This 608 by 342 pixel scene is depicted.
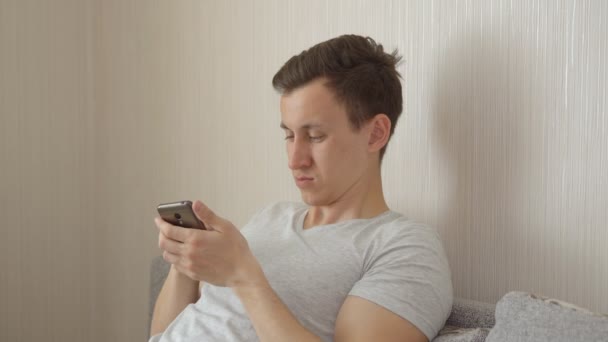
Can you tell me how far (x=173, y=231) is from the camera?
1.25m

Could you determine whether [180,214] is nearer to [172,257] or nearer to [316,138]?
[172,257]

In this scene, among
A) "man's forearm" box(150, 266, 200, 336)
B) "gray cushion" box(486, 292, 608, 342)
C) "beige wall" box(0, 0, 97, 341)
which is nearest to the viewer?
"gray cushion" box(486, 292, 608, 342)

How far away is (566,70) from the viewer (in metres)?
1.26

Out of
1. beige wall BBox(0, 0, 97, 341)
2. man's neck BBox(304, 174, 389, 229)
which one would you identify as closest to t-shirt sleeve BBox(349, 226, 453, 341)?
man's neck BBox(304, 174, 389, 229)

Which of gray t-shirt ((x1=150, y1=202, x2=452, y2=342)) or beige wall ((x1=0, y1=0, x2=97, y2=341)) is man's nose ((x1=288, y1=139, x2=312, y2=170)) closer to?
gray t-shirt ((x1=150, y1=202, x2=452, y2=342))

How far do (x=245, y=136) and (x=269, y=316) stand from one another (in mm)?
886

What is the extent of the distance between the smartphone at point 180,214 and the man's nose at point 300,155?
0.80 ft

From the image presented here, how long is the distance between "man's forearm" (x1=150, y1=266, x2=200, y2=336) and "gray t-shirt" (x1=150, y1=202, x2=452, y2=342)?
74mm

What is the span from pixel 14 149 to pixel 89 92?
0.36 m

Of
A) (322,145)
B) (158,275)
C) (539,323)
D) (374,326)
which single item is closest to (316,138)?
(322,145)

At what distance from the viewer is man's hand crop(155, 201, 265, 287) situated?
122cm

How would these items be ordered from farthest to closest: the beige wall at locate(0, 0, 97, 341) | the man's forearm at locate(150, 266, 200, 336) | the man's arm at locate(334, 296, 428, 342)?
the beige wall at locate(0, 0, 97, 341) → the man's forearm at locate(150, 266, 200, 336) → the man's arm at locate(334, 296, 428, 342)

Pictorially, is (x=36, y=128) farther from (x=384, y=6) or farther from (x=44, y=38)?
(x=384, y=6)

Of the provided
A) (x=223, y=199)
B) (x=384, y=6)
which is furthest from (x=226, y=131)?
(x=384, y=6)
